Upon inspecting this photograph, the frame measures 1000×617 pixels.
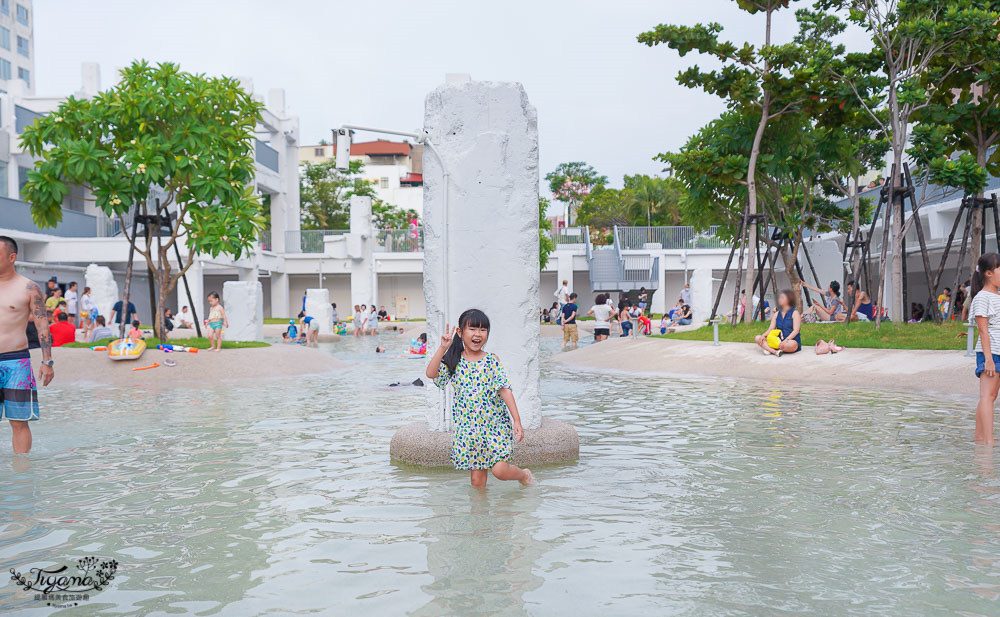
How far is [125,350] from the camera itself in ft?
54.9

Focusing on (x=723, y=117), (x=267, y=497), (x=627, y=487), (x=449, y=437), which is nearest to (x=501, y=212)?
(x=449, y=437)

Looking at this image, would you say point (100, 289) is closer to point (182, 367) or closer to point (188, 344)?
point (188, 344)

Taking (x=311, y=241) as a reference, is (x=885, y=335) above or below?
below

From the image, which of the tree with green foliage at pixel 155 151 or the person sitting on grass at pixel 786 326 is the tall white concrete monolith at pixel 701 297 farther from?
the tree with green foliage at pixel 155 151

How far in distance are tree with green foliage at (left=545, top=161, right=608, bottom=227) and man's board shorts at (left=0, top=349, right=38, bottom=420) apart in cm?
7312

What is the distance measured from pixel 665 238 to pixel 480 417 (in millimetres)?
47186

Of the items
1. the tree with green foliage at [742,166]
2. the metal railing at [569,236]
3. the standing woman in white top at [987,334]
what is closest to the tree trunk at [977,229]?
the tree with green foliage at [742,166]

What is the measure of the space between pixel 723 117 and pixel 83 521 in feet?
76.3

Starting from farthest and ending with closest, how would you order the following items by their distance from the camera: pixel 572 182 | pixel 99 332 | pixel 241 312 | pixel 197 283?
pixel 572 182, pixel 197 283, pixel 241 312, pixel 99 332

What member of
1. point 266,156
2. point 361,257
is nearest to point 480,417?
point 266,156

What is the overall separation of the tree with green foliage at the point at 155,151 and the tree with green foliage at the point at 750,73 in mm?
11247

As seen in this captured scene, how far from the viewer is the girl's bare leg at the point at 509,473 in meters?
6.10

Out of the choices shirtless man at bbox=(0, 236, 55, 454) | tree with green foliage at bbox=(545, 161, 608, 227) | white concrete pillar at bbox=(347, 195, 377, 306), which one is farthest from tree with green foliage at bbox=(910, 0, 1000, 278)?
tree with green foliage at bbox=(545, 161, 608, 227)

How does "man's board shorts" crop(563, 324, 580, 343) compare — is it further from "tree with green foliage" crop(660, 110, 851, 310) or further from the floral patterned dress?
the floral patterned dress
